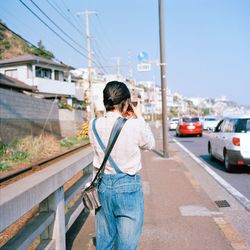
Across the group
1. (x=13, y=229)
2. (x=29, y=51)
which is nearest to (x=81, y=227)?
(x=13, y=229)

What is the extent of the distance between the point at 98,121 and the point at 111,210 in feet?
2.26

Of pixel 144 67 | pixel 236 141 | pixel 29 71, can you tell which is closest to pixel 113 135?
pixel 236 141

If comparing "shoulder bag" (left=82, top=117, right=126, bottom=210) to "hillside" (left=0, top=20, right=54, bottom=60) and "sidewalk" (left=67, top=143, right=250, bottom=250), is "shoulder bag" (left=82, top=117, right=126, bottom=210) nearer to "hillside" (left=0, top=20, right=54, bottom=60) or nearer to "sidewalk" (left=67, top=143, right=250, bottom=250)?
"sidewalk" (left=67, top=143, right=250, bottom=250)

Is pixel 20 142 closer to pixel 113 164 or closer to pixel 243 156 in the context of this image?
pixel 243 156

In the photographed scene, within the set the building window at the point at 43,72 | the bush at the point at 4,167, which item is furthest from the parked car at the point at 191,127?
the building window at the point at 43,72

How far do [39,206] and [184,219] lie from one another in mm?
2653

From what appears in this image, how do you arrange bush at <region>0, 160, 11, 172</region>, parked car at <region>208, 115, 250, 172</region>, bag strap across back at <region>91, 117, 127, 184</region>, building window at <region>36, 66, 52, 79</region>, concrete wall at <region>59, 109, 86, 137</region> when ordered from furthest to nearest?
building window at <region>36, 66, 52, 79</region>
concrete wall at <region>59, 109, 86, 137</region>
bush at <region>0, 160, 11, 172</region>
parked car at <region>208, 115, 250, 172</region>
bag strap across back at <region>91, 117, 127, 184</region>

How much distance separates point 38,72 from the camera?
37000mm

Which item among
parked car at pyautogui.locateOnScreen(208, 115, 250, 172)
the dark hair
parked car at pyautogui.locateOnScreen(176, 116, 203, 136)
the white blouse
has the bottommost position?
parked car at pyautogui.locateOnScreen(176, 116, 203, 136)

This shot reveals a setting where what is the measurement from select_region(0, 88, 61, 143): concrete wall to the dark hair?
13.2 metres

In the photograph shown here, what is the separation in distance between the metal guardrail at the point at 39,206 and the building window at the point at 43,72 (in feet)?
113

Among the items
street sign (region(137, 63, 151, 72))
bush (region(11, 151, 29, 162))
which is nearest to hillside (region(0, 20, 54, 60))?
bush (region(11, 151, 29, 162))

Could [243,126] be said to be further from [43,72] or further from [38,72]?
[43,72]

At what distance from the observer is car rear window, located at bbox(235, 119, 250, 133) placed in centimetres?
883
